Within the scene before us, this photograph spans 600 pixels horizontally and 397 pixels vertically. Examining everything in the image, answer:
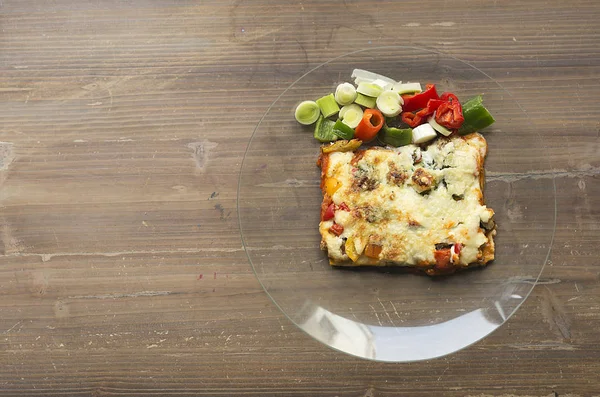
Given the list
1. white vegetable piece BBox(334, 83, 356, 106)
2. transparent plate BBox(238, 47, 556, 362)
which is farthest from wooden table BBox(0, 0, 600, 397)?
white vegetable piece BBox(334, 83, 356, 106)

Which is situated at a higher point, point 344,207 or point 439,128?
point 439,128

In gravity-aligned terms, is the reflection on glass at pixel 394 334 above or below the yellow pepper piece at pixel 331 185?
below

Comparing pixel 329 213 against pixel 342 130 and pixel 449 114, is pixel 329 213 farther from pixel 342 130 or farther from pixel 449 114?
pixel 449 114

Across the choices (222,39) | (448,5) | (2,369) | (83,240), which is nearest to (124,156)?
(83,240)

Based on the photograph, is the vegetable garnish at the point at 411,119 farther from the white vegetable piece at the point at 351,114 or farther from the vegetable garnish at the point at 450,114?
the white vegetable piece at the point at 351,114

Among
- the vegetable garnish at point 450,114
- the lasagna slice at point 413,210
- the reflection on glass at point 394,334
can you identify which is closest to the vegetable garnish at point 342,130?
the lasagna slice at point 413,210

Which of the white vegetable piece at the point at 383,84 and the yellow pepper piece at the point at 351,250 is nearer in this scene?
the yellow pepper piece at the point at 351,250

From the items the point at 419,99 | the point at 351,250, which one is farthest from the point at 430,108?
the point at 351,250
